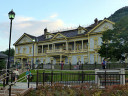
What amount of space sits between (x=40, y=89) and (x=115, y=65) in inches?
760

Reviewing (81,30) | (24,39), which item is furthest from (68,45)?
(24,39)

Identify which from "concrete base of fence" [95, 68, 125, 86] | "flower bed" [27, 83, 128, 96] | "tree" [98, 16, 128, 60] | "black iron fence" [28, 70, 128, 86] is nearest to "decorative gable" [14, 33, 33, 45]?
"tree" [98, 16, 128, 60]

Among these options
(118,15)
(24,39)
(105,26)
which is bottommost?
(24,39)

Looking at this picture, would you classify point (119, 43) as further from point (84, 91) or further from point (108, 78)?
point (84, 91)

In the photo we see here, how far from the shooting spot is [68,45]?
156 ft

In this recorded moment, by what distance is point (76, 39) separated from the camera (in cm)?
4472

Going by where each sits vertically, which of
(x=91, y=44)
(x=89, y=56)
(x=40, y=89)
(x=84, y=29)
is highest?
(x=84, y=29)

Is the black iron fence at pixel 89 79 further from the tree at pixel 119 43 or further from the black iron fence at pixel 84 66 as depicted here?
the black iron fence at pixel 84 66

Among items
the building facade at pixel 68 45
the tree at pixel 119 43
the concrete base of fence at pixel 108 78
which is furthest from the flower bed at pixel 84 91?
the building facade at pixel 68 45

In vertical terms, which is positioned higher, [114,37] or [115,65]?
[114,37]

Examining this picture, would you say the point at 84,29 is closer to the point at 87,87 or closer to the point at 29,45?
the point at 29,45

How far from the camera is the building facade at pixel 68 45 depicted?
40719 millimetres

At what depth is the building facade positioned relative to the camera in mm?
40719

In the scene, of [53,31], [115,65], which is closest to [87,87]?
[115,65]
